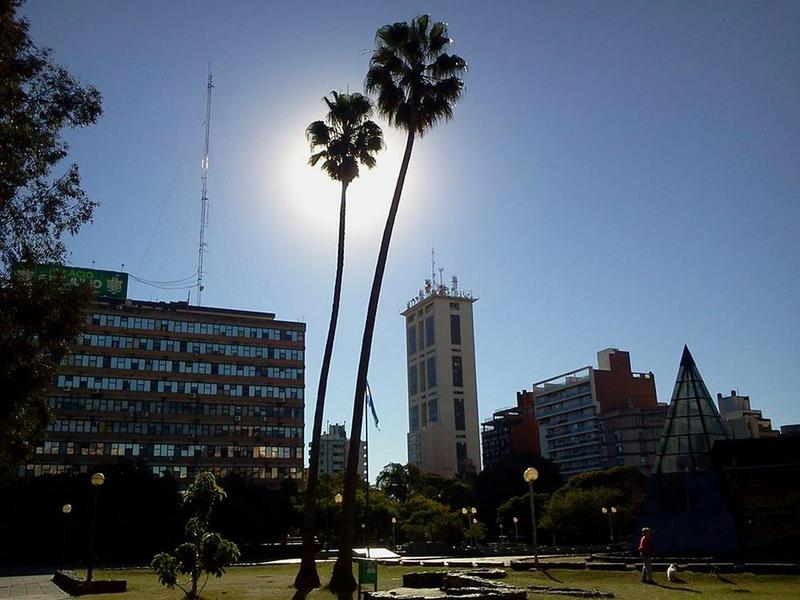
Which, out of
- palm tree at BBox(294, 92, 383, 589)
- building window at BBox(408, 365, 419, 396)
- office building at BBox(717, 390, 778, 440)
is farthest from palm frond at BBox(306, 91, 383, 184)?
building window at BBox(408, 365, 419, 396)

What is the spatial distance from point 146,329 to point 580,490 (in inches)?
2337

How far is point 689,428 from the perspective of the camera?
40.2 metres

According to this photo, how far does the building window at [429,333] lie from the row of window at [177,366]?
88.5 metres

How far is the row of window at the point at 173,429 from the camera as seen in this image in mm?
87062

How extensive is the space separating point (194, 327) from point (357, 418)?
74.3m

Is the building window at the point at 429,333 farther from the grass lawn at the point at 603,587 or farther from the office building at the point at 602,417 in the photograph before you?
the grass lawn at the point at 603,587

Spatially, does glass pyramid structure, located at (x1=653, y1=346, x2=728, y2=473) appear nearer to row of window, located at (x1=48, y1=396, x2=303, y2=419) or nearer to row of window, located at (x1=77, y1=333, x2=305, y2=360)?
row of window, located at (x1=48, y1=396, x2=303, y2=419)

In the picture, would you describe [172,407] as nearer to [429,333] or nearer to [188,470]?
[188,470]

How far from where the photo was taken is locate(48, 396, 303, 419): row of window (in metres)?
87.6

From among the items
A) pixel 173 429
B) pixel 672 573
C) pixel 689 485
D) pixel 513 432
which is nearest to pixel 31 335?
pixel 672 573

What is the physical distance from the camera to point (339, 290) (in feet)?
105

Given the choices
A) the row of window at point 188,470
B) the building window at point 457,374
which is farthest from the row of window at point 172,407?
the building window at point 457,374

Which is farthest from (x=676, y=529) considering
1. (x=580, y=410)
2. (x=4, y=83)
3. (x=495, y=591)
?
(x=580, y=410)

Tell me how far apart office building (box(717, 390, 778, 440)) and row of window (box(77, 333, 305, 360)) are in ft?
239
